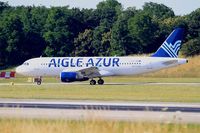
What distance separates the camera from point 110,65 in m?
77.2

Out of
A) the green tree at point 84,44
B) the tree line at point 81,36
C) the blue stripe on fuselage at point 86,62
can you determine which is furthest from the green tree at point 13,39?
the blue stripe on fuselage at point 86,62

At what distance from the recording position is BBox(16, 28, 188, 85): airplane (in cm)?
7631

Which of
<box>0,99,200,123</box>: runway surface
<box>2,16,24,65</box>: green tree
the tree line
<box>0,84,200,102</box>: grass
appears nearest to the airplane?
<box>0,84,200,102</box>: grass

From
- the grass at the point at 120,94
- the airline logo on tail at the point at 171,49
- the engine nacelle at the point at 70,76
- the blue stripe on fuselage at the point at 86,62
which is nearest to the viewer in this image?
the grass at the point at 120,94

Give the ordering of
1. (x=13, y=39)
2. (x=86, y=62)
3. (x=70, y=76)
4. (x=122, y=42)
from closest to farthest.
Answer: (x=70, y=76)
(x=86, y=62)
(x=122, y=42)
(x=13, y=39)

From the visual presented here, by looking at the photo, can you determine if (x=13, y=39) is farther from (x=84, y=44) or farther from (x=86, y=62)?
(x=86, y=62)

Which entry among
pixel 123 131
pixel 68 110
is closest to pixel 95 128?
pixel 123 131

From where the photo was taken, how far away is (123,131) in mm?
21094

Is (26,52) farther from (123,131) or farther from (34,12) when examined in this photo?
(123,131)

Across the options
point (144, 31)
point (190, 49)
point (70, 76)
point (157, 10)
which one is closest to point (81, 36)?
point (144, 31)

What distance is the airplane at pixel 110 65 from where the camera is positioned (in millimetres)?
76312

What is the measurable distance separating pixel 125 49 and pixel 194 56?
55.9 ft

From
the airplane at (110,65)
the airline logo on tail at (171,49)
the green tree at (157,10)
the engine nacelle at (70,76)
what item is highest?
the green tree at (157,10)

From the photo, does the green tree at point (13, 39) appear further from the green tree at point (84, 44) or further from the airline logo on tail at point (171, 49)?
the airline logo on tail at point (171, 49)
